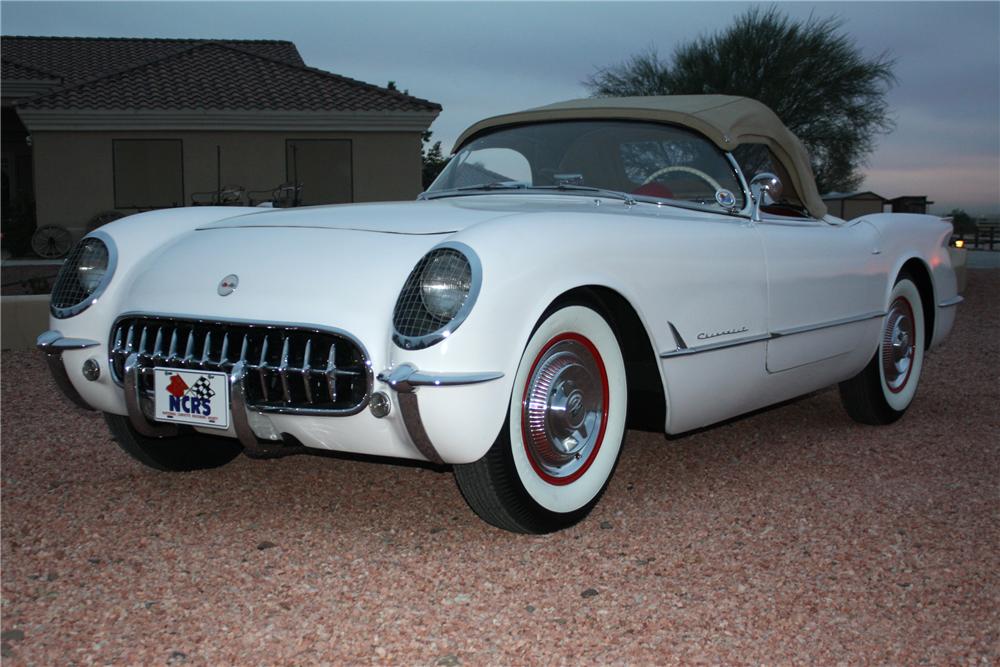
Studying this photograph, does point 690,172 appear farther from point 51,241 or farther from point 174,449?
point 51,241

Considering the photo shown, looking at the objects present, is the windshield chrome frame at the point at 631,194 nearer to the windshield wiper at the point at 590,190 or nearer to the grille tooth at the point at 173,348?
the windshield wiper at the point at 590,190

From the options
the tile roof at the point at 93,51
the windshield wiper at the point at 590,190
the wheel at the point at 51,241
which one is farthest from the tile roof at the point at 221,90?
the windshield wiper at the point at 590,190

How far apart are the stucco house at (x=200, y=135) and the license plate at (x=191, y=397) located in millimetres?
14691

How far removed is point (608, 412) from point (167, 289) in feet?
5.06

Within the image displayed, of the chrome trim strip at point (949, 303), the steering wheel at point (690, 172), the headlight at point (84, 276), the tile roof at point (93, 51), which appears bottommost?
the chrome trim strip at point (949, 303)

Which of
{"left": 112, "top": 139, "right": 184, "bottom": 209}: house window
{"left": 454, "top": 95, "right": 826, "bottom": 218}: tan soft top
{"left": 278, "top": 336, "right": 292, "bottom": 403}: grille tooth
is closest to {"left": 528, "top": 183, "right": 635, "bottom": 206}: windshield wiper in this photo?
{"left": 454, "top": 95, "right": 826, "bottom": 218}: tan soft top

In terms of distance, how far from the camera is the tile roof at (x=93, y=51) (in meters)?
21.7

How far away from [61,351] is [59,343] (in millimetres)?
29

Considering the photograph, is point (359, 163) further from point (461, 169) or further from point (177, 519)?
point (177, 519)

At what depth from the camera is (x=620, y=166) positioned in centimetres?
430

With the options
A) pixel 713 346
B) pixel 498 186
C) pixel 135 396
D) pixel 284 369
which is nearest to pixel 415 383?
pixel 284 369

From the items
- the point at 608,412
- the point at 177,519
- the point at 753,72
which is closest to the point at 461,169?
the point at 608,412

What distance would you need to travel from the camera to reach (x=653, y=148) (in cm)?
441

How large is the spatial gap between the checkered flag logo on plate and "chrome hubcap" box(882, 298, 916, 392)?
11.5 feet
